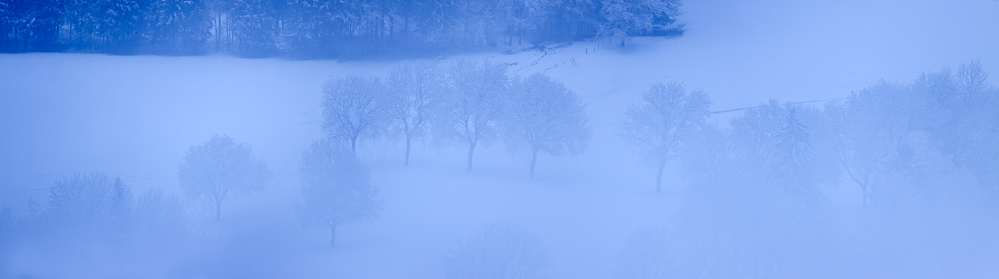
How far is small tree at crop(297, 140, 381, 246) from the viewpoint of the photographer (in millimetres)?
12406

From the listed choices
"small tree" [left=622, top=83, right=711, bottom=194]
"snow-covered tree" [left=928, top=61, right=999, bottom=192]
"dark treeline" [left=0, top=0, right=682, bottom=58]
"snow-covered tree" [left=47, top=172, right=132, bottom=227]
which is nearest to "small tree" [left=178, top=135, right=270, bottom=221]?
"snow-covered tree" [left=47, top=172, right=132, bottom=227]

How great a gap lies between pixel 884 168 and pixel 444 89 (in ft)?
33.4

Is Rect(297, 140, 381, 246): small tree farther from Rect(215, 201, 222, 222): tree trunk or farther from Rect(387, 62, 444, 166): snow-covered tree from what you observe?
Rect(387, 62, 444, 166): snow-covered tree

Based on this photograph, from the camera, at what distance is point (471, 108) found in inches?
651

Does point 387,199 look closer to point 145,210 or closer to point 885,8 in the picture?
point 145,210

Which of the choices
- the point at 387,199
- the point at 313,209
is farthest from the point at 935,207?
the point at 313,209

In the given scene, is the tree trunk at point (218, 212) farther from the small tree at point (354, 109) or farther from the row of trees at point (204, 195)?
the small tree at point (354, 109)

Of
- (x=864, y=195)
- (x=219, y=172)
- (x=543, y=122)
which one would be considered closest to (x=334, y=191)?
(x=219, y=172)

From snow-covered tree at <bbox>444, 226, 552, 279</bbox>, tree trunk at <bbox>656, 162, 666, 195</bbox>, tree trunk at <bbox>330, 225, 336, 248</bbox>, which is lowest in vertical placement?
tree trunk at <bbox>330, 225, 336, 248</bbox>

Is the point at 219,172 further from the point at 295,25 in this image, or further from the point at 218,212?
the point at 295,25

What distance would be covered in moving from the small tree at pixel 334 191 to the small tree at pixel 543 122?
4400mm

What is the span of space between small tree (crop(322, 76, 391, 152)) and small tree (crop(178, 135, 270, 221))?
2423 millimetres

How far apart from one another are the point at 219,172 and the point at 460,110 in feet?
19.7

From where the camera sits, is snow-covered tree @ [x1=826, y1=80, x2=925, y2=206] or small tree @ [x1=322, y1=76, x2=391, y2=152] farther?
small tree @ [x1=322, y1=76, x2=391, y2=152]
